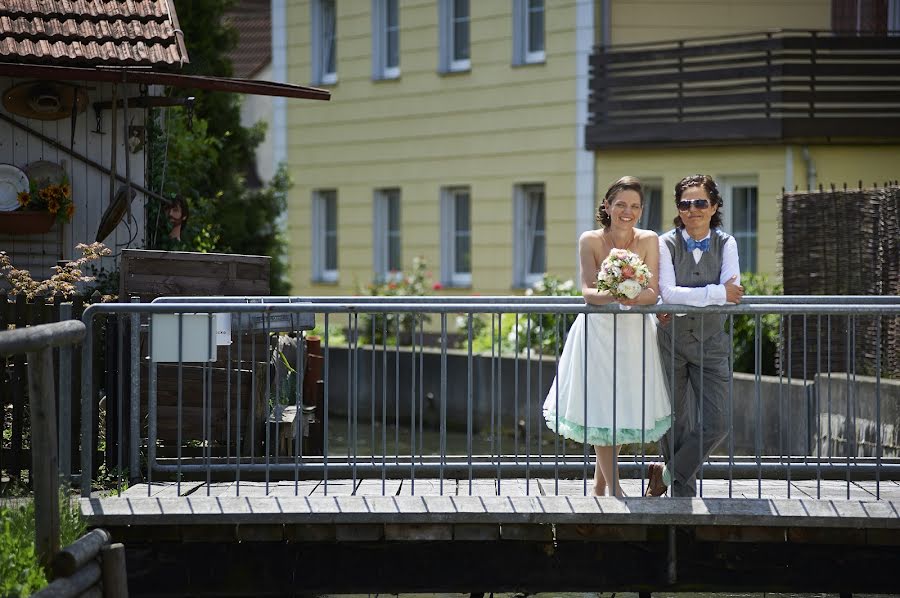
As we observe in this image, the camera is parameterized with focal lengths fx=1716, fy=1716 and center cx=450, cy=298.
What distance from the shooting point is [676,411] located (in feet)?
29.8

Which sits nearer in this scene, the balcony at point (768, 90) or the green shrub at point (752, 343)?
the green shrub at point (752, 343)

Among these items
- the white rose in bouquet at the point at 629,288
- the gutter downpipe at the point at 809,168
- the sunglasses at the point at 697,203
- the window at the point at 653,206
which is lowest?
the white rose in bouquet at the point at 629,288

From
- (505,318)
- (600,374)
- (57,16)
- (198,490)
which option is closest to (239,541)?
(198,490)

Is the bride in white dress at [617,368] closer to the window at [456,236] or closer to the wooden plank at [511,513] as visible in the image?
the wooden plank at [511,513]

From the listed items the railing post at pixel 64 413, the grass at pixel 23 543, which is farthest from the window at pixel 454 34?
the grass at pixel 23 543

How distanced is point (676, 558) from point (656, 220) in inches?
586

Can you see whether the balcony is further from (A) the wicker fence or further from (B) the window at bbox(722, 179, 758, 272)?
(A) the wicker fence

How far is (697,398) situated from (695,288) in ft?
2.05

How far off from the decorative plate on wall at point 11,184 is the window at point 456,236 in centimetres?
1364

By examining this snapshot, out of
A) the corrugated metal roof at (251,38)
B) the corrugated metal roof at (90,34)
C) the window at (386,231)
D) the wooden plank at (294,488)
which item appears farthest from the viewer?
the corrugated metal roof at (251,38)

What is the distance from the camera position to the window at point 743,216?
22.7m

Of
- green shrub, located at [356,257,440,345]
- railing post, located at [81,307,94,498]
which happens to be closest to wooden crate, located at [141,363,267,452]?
railing post, located at [81,307,94,498]

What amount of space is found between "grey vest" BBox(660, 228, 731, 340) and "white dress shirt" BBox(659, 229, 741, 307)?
0.03 m

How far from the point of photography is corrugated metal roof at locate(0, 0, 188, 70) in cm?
1315
